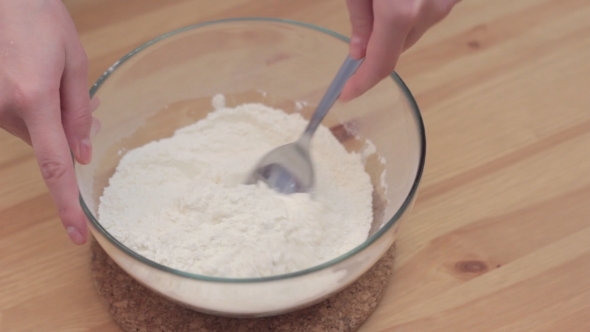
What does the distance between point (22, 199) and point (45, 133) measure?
11.8 inches

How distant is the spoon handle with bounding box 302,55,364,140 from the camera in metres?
0.80

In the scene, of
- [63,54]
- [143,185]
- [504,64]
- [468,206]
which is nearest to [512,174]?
[468,206]

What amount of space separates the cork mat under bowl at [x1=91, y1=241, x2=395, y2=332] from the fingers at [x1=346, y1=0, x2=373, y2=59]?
12.5 inches

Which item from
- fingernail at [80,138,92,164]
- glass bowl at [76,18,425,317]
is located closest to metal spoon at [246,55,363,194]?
glass bowl at [76,18,425,317]

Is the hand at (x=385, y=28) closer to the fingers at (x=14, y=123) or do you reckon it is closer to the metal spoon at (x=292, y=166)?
the metal spoon at (x=292, y=166)

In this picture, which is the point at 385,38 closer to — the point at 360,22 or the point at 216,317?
the point at 360,22

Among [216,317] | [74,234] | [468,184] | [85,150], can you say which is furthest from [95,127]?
[468,184]

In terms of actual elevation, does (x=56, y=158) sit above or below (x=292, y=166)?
above

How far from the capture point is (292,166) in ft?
2.83

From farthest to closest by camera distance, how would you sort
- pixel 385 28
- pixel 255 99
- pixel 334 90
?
pixel 255 99 < pixel 334 90 < pixel 385 28

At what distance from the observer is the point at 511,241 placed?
0.84m

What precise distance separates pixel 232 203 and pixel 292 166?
0.42 feet

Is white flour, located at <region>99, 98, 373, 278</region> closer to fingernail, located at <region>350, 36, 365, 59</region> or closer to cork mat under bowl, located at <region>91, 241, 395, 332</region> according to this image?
cork mat under bowl, located at <region>91, 241, 395, 332</region>

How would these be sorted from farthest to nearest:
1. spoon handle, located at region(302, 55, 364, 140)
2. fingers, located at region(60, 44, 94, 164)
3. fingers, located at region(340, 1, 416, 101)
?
spoon handle, located at region(302, 55, 364, 140), fingers, located at region(60, 44, 94, 164), fingers, located at region(340, 1, 416, 101)
